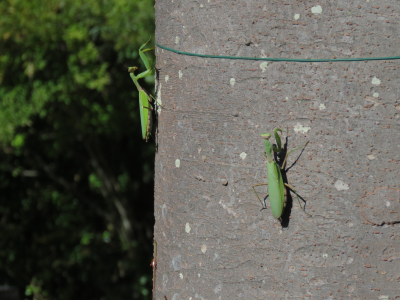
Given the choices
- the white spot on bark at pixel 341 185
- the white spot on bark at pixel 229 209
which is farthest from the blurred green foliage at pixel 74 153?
the white spot on bark at pixel 341 185

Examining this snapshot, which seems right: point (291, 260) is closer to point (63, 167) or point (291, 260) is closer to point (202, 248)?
point (202, 248)

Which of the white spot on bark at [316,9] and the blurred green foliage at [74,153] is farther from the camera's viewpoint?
the blurred green foliage at [74,153]

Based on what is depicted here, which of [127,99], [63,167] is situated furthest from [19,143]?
[63,167]

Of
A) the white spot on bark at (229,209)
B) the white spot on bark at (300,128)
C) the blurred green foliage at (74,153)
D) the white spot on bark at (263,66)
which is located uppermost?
the white spot on bark at (263,66)

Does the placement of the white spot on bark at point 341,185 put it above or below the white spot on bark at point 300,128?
below

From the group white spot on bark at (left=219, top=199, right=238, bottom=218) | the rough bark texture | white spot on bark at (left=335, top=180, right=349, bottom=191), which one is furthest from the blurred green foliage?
white spot on bark at (left=335, top=180, right=349, bottom=191)

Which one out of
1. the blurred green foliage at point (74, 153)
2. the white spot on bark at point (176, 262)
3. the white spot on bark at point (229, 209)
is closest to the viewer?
the white spot on bark at point (229, 209)

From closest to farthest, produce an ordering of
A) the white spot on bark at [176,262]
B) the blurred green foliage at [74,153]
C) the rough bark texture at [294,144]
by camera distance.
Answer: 1. the rough bark texture at [294,144]
2. the white spot on bark at [176,262]
3. the blurred green foliage at [74,153]

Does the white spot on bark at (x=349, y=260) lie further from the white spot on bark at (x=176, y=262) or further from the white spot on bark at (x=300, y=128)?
the white spot on bark at (x=176, y=262)

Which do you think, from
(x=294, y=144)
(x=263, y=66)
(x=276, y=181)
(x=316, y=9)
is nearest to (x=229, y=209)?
(x=276, y=181)
